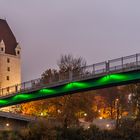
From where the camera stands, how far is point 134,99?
9000 centimetres

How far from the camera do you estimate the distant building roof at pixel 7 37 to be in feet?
534

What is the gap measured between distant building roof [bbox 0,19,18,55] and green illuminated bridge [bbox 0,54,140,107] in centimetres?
7691

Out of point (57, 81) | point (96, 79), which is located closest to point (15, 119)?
point (57, 81)

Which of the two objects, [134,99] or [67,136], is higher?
[134,99]

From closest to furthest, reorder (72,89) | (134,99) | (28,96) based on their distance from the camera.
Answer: (72,89) < (28,96) < (134,99)

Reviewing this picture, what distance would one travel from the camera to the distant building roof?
163m

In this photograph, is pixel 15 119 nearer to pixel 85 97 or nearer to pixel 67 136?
pixel 85 97

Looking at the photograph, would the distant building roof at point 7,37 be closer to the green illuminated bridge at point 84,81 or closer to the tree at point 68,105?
the tree at point 68,105

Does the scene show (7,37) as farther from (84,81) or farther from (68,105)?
(84,81)

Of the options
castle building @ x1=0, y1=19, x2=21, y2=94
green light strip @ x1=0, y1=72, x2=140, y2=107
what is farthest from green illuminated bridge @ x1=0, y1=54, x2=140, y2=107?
castle building @ x1=0, y1=19, x2=21, y2=94

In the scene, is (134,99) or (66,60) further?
(66,60)

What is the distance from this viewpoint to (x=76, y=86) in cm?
7012

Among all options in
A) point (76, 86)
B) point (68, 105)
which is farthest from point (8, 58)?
point (76, 86)

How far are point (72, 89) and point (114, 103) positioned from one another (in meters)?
38.0
